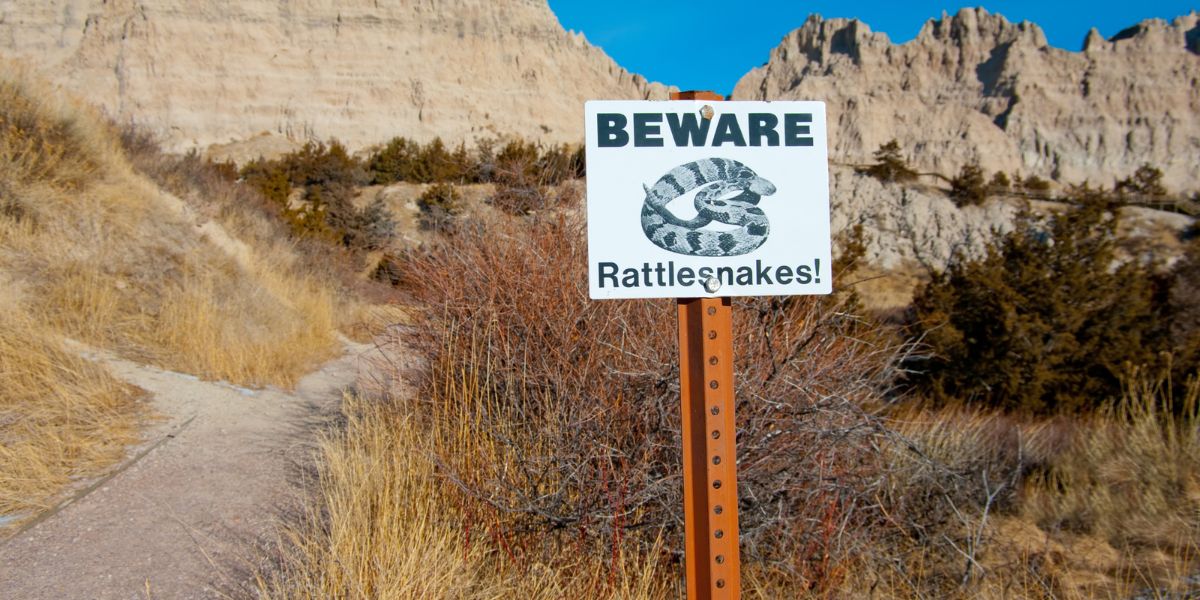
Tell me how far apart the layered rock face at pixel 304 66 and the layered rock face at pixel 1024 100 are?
17.9 meters

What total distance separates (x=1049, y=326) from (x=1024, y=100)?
4069 cm

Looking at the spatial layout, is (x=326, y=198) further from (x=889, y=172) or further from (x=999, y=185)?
(x=999, y=185)

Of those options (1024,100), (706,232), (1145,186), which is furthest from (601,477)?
(1024,100)

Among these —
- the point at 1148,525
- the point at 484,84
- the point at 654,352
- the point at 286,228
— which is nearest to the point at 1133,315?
the point at 1148,525

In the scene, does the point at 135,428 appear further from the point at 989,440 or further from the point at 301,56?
the point at 301,56

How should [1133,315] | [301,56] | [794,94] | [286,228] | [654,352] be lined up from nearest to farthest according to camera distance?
[654,352], [1133,315], [286,228], [301,56], [794,94]

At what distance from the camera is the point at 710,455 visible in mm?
1895

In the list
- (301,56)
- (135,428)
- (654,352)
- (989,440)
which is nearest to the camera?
(654,352)

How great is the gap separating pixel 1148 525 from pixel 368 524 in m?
4.61

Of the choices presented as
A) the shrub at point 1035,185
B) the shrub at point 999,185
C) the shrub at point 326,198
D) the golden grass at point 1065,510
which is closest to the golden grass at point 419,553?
the golden grass at point 1065,510

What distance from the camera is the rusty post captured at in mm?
1897

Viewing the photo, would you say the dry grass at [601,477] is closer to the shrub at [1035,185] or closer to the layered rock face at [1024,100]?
the shrub at [1035,185]

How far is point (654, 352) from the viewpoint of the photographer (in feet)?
11.3

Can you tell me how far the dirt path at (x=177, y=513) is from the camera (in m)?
2.84
